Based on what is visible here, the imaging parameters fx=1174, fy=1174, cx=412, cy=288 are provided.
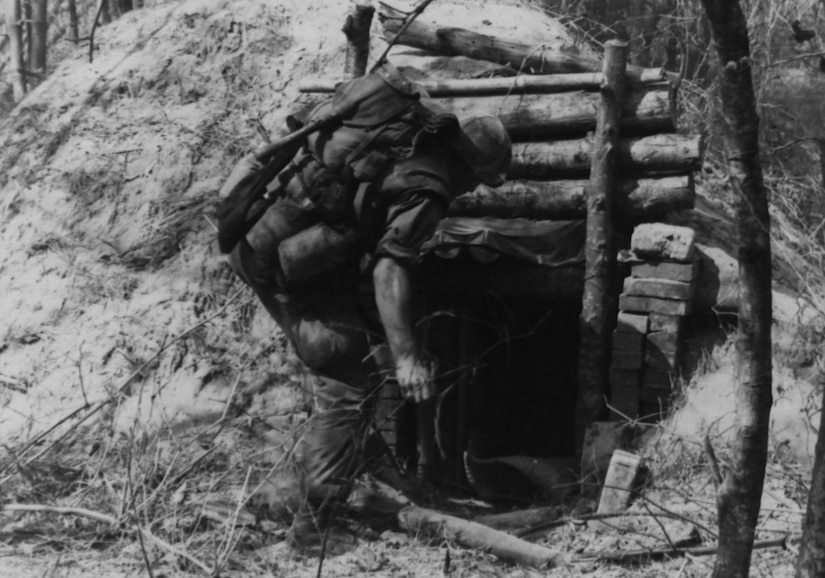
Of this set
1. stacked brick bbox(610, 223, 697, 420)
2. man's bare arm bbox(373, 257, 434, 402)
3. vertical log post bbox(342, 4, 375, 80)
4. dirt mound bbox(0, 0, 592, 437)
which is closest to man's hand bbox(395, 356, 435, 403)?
man's bare arm bbox(373, 257, 434, 402)

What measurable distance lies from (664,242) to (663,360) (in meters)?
0.65

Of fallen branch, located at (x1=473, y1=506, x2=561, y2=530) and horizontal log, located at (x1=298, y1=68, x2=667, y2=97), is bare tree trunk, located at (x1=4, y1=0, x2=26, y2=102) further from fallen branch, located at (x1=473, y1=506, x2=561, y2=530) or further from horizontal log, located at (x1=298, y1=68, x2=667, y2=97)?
fallen branch, located at (x1=473, y1=506, x2=561, y2=530)

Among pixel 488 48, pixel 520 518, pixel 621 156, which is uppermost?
pixel 488 48

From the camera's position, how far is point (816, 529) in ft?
11.8

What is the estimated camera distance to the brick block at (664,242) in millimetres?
6461

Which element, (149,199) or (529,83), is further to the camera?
(149,199)

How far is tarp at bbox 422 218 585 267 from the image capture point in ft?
21.2

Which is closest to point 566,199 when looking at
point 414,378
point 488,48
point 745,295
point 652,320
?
point 652,320

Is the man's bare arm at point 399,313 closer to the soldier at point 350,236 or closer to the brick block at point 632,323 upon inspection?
the soldier at point 350,236

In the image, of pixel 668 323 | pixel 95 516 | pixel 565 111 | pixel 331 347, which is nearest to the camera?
Answer: pixel 95 516

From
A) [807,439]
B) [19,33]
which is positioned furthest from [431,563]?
[19,33]

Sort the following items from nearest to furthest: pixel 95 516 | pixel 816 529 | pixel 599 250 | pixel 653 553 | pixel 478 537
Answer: pixel 816 529
pixel 653 553
pixel 95 516
pixel 478 537
pixel 599 250

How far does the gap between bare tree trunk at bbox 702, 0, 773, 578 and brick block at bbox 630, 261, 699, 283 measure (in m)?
2.68

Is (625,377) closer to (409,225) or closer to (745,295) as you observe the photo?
(409,225)
